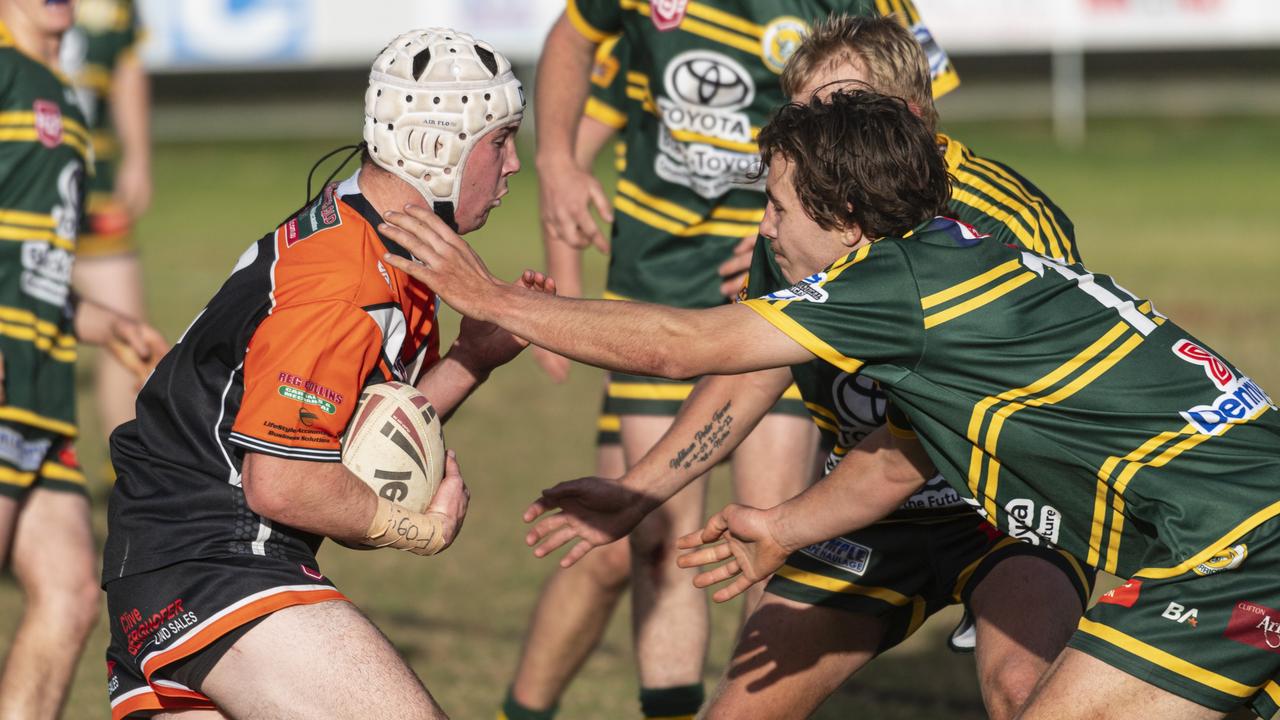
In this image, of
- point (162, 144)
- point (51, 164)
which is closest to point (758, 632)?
point (51, 164)

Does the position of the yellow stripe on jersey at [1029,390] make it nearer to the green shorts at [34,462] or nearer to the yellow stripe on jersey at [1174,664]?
the yellow stripe on jersey at [1174,664]

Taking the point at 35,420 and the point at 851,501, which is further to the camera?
the point at 35,420

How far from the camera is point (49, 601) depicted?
527 cm

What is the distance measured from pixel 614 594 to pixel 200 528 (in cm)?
229

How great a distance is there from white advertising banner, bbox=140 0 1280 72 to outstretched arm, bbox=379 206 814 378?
21.1 meters

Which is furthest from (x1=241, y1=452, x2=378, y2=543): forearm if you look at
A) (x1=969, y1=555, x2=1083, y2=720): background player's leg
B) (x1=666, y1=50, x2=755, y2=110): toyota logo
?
(x1=666, y1=50, x2=755, y2=110): toyota logo

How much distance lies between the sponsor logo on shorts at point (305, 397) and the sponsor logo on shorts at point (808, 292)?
997 mm

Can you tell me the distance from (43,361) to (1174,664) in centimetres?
377

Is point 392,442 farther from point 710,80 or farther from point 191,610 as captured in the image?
point 710,80

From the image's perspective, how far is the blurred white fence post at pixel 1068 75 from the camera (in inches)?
992

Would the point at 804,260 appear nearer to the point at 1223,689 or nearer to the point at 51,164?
the point at 1223,689

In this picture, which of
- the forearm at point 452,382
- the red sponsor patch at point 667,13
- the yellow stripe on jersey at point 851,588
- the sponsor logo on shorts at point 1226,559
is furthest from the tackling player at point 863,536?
the red sponsor patch at point 667,13

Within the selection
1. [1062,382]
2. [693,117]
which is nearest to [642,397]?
[693,117]

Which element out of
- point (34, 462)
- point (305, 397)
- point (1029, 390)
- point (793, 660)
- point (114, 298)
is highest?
point (305, 397)
